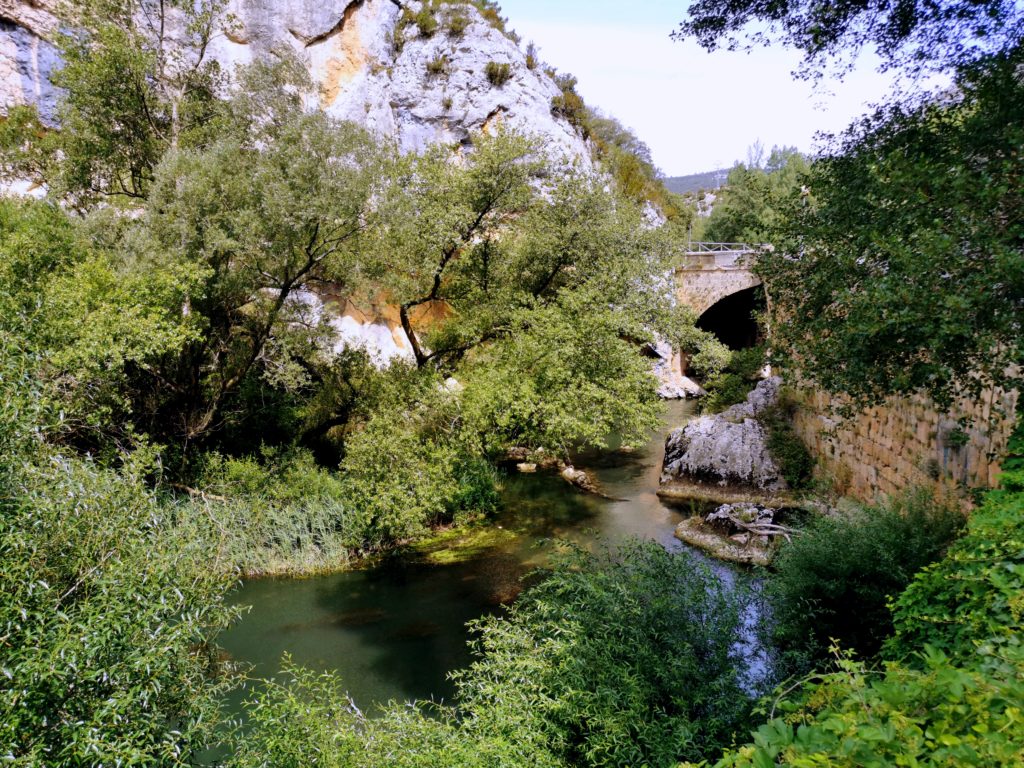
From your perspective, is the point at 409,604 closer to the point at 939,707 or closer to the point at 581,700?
the point at 581,700

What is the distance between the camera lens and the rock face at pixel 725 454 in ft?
46.4

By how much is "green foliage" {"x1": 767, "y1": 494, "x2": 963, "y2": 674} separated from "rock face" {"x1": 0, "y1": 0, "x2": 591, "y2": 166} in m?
21.5

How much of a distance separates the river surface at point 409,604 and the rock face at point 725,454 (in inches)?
49.1

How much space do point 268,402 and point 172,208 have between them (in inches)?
203

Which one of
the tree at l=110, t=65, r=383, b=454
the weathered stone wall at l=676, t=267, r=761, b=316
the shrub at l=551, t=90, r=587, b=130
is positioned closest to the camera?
the tree at l=110, t=65, r=383, b=454

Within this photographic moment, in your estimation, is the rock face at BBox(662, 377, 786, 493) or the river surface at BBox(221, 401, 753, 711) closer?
the river surface at BBox(221, 401, 753, 711)

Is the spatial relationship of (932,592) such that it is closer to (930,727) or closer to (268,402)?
(930,727)

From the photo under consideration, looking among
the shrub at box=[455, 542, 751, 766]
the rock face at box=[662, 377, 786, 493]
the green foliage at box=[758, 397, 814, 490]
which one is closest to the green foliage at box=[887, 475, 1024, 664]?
the shrub at box=[455, 542, 751, 766]

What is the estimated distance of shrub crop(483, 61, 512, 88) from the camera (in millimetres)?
27641

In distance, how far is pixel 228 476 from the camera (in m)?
12.4

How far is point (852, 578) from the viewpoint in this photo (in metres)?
6.96

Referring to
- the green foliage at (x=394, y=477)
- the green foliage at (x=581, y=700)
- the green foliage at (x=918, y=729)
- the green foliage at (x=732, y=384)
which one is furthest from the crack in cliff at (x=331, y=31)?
the green foliage at (x=918, y=729)

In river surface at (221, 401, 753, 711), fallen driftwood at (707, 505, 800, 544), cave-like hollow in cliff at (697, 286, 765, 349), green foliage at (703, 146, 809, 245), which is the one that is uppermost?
green foliage at (703, 146, 809, 245)

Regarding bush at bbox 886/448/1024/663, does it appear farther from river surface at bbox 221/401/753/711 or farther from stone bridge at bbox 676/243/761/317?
stone bridge at bbox 676/243/761/317
